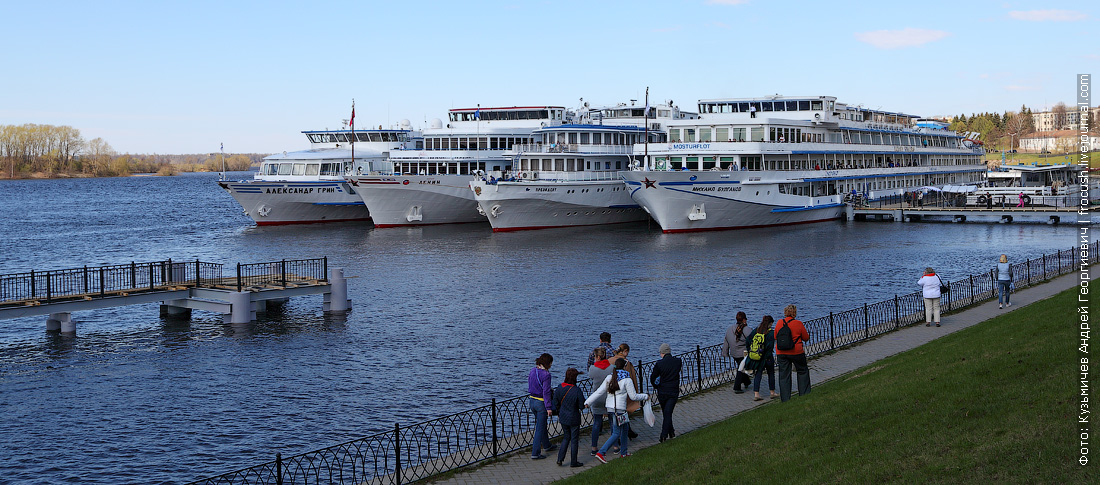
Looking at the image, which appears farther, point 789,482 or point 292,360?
point 292,360

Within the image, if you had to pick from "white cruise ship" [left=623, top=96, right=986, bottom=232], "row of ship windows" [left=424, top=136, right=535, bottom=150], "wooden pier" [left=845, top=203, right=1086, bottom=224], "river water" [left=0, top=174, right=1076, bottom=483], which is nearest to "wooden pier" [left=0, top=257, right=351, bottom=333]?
"river water" [left=0, top=174, right=1076, bottom=483]

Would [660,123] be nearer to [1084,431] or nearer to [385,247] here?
[385,247]

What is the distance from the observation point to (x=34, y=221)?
92.6 metres

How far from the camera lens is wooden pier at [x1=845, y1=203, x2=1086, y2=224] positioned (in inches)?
2761

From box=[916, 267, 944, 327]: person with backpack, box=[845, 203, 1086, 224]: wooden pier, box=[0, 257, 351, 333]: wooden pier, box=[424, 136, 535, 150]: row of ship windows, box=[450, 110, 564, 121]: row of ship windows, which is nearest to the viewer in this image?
box=[916, 267, 944, 327]: person with backpack

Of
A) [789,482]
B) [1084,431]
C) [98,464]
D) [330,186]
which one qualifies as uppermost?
[330,186]

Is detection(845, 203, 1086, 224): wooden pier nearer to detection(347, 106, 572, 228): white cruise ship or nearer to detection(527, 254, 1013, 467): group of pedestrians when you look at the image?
detection(347, 106, 572, 228): white cruise ship

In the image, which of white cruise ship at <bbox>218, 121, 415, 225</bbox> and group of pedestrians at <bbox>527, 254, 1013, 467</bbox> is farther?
white cruise ship at <bbox>218, 121, 415, 225</bbox>

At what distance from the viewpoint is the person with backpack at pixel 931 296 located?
24.7m

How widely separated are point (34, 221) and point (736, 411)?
92.8m

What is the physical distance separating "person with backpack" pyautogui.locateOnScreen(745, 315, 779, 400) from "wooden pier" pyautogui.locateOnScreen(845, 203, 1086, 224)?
195 feet

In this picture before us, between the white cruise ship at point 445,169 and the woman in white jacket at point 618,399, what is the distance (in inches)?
2331

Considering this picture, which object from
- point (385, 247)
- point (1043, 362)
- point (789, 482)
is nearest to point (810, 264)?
point (385, 247)

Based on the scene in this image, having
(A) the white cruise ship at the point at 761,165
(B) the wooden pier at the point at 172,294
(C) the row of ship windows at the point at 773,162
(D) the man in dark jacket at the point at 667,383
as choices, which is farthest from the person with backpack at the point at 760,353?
(C) the row of ship windows at the point at 773,162
